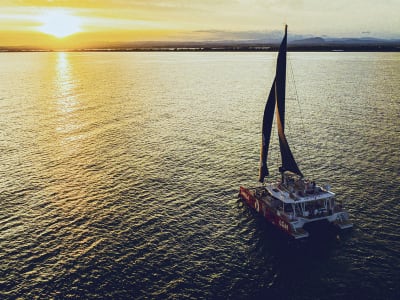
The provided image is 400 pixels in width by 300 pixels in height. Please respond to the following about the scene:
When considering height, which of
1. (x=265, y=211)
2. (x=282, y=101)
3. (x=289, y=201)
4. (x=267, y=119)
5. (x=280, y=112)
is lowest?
(x=265, y=211)

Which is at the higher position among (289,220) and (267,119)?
(267,119)

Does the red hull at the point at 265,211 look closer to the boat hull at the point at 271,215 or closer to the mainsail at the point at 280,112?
the boat hull at the point at 271,215

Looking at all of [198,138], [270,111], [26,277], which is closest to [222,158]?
[198,138]

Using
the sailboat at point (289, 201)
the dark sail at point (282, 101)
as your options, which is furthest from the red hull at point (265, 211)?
the dark sail at point (282, 101)

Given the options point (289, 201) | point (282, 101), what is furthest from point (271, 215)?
point (282, 101)

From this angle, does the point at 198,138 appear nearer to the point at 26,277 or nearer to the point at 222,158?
the point at 222,158

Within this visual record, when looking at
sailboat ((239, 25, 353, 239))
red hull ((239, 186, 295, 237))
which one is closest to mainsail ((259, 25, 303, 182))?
sailboat ((239, 25, 353, 239))

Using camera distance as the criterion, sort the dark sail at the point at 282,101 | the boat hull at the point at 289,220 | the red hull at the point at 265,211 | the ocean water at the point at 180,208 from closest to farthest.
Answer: the ocean water at the point at 180,208
the boat hull at the point at 289,220
the red hull at the point at 265,211
the dark sail at the point at 282,101

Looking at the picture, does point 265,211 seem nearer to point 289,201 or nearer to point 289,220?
point 289,201

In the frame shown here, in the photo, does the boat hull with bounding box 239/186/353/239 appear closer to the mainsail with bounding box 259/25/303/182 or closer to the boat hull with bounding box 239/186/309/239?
the boat hull with bounding box 239/186/309/239
